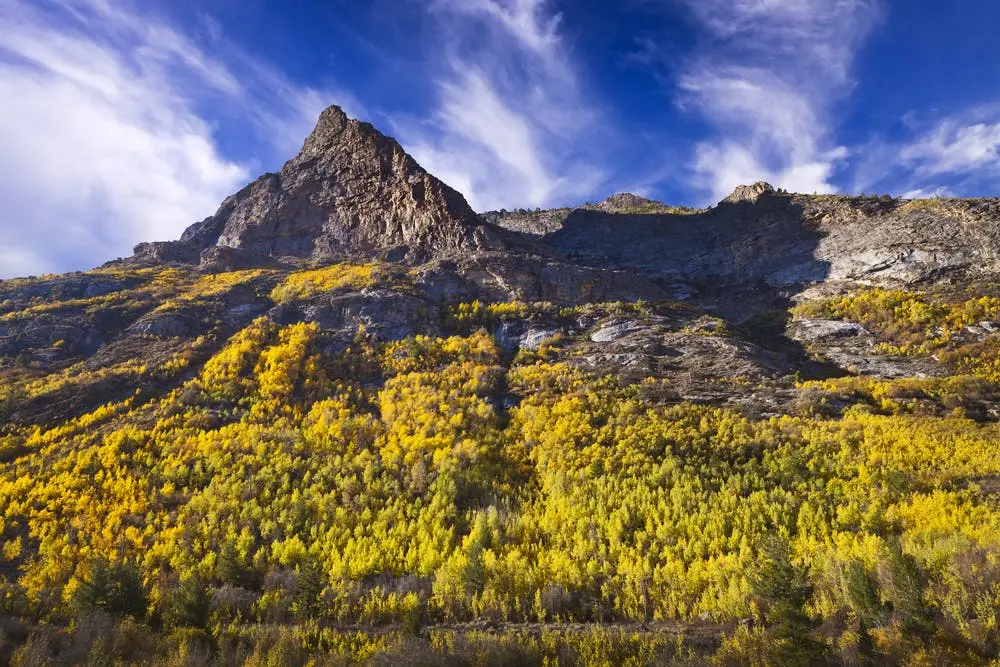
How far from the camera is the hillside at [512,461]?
11891 mm

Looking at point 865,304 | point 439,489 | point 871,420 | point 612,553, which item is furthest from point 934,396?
point 439,489

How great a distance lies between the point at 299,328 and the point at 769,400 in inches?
1385

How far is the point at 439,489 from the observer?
21.6m

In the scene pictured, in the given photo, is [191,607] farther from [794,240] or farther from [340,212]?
[794,240]

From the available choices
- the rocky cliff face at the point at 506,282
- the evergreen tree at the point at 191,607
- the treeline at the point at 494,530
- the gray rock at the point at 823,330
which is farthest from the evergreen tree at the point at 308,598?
the gray rock at the point at 823,330

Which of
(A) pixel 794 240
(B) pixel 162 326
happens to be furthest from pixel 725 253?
(B) pixel 162 326

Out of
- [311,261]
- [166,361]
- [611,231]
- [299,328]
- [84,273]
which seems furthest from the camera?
[611,231]

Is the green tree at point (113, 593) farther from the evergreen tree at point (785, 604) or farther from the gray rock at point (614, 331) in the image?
the gray rock at point (614, 331)

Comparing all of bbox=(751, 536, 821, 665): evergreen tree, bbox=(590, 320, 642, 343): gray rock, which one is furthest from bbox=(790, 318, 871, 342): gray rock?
bbox=(751, 536, 821, 665): evergreen tree

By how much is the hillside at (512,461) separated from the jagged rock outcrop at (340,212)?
7281 millimetres

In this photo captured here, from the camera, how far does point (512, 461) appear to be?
24.7m

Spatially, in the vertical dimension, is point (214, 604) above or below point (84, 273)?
below

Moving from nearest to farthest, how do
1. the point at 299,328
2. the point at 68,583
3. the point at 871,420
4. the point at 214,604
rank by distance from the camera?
the point at 214,604 < the point at 68,583 < the point at 871,420 < the point at 299,328

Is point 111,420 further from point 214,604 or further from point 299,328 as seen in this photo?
point 214,604
